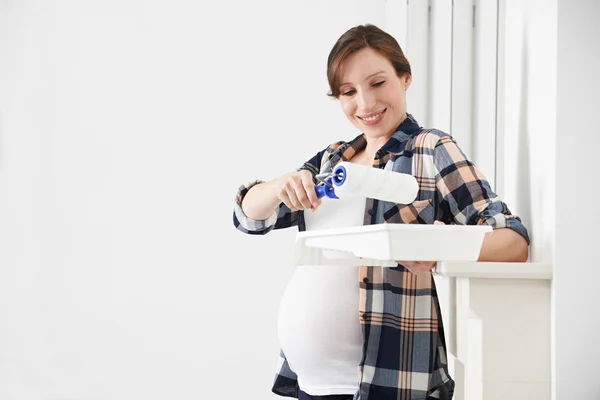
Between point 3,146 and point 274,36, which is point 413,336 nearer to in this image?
point 274,36

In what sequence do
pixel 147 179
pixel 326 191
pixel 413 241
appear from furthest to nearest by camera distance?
pixel 147 179 → pixel 326 191 → pixel 413 241

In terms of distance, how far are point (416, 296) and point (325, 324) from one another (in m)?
0.16

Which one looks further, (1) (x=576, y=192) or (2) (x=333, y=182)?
(1) (x=576, y=192)

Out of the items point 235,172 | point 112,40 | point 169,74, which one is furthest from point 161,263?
point 112,40

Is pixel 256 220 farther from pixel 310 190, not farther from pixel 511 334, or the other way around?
pixel 511 334

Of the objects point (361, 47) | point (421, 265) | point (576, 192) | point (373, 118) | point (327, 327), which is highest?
point (361, 47)

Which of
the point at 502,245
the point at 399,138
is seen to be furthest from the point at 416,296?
the point at 399,138

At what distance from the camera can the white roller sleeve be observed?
0.80 meters

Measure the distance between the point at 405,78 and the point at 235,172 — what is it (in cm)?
142

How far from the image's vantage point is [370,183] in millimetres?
814

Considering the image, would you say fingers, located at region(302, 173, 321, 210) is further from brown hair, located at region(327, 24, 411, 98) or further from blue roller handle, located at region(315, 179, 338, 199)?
brown hair, located at region(327, 24, 411, 98)

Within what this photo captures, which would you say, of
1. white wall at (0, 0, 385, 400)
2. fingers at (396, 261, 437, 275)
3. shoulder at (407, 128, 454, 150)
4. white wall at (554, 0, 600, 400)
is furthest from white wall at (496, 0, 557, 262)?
white wall at (0, 0, 385, 400)

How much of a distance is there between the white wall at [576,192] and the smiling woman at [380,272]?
3.0 inches

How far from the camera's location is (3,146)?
8.98ft
